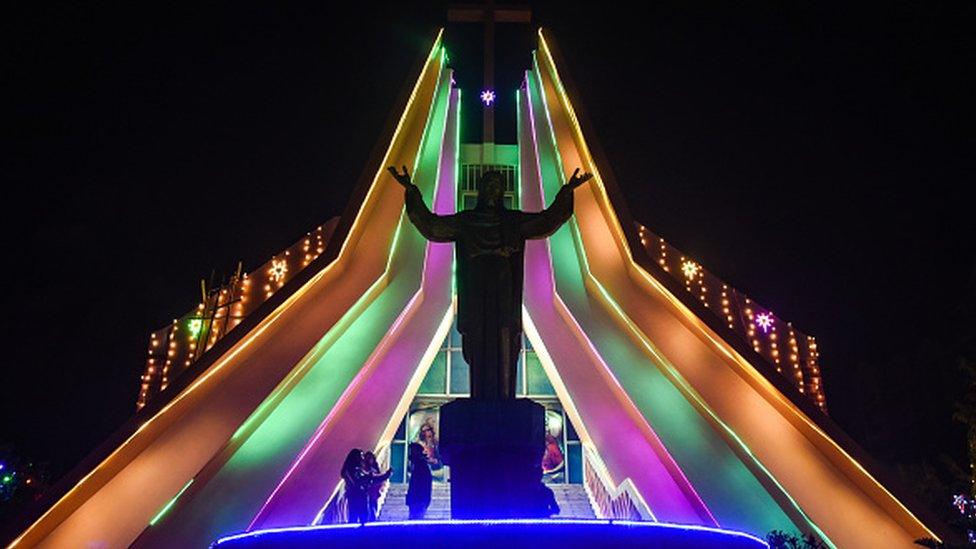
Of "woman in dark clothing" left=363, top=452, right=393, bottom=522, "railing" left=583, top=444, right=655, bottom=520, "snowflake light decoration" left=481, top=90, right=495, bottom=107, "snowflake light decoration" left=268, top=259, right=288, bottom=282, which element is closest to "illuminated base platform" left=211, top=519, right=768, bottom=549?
"woman in dark clothing" left=363, top=452, right=393, bottom=522

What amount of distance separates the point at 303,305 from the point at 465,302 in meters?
3.31

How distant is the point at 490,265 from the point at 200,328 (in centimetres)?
488

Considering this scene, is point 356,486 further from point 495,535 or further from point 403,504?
point 403,504

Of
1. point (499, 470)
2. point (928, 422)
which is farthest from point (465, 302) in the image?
point (928, 422)

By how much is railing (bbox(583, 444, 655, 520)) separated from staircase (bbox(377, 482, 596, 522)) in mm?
160

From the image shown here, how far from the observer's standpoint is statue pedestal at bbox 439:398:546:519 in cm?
525

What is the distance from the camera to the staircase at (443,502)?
10.6 m

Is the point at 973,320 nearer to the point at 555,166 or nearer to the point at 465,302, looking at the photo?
the point at 555,166

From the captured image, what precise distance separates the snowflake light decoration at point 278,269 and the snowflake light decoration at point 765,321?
671 centimetres

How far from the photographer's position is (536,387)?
13703 mm

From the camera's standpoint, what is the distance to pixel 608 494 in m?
11.4

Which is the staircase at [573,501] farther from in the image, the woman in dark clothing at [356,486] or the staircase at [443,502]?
the woman in dark clothing at [356,486]

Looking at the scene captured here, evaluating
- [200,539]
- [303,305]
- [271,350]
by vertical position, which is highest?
[303,305]

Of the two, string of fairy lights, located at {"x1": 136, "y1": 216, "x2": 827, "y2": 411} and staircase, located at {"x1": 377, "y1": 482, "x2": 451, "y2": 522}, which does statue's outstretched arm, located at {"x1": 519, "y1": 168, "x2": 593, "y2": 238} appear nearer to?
string of fairy lights, located at {"x1": 136, "y1": 216, "x2": 827, "y2": 411}
